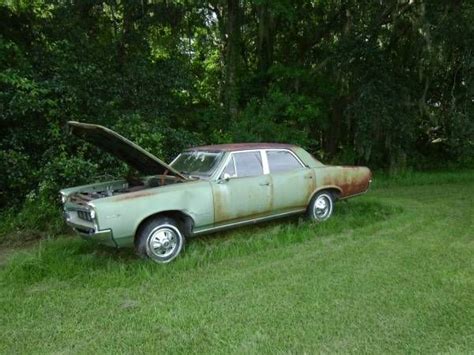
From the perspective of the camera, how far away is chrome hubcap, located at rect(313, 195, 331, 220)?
22.3 ft

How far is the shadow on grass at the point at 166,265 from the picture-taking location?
4.80 meters

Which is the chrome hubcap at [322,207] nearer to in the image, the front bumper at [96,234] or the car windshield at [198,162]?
the car windshield at [198,162]

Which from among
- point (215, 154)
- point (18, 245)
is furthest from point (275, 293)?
point (18, 245)

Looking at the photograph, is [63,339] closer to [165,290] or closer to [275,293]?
[165,290]

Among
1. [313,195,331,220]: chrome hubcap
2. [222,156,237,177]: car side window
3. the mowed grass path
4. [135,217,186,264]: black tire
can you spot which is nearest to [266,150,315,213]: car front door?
[313,195,331,220]: chrome hubcap

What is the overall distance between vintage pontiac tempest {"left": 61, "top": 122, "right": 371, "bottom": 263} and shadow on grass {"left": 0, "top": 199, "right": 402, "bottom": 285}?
0.26 metres

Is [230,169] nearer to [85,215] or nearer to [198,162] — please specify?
[198,162]

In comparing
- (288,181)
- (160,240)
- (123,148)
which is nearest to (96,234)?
(160,240)

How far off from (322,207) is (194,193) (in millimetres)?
2519

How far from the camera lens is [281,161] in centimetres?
650

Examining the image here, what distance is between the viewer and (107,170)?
326 inches

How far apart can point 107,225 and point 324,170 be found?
12.0 ft

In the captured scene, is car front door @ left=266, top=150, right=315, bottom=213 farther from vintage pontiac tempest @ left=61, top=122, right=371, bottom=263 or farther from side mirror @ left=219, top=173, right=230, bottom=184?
side mirror @ left=219, top=173, right=230, bottom=184

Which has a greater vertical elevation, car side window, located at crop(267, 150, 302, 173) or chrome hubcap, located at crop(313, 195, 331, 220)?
car side window, located at crop(267, 150, 302, 173)
